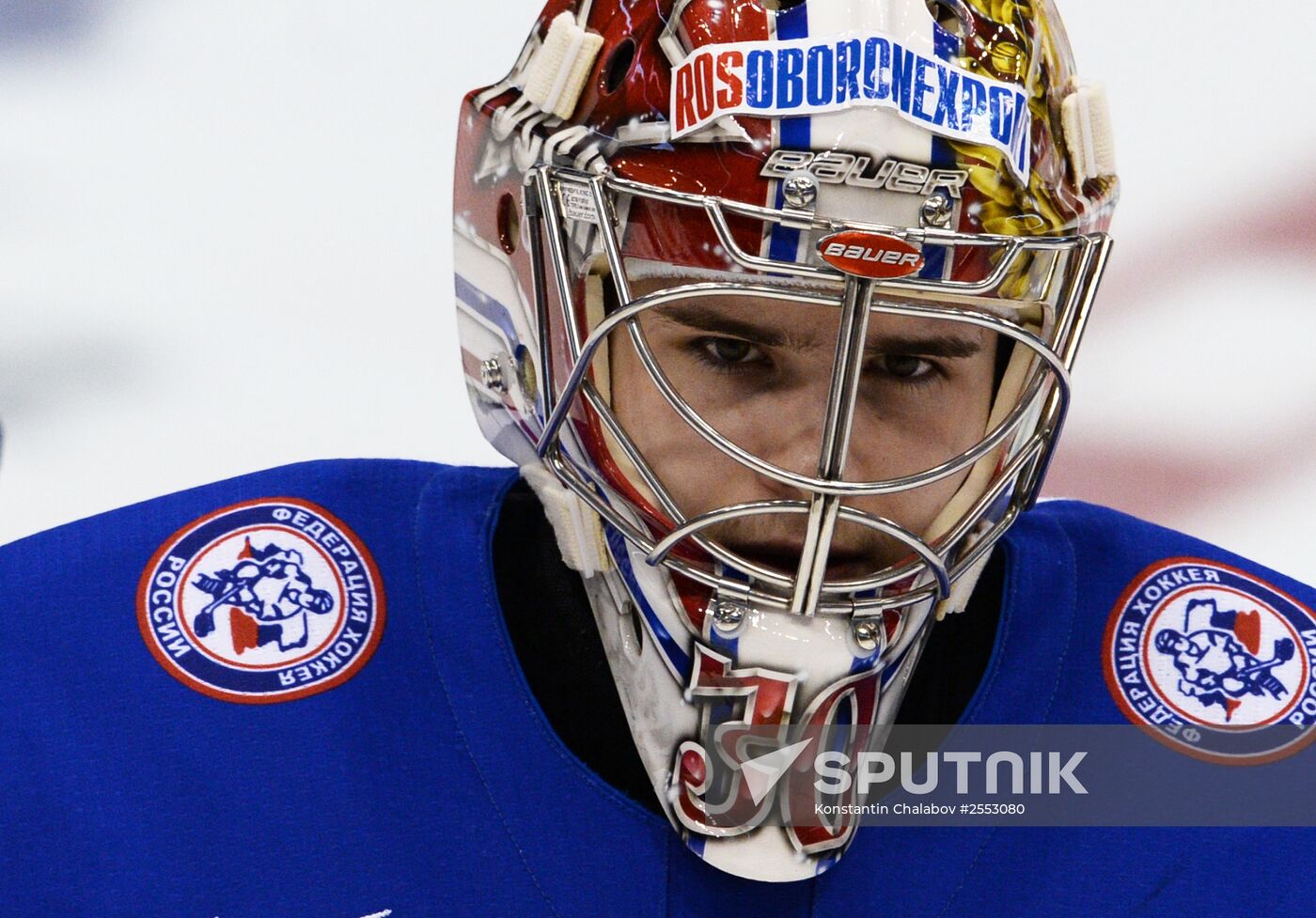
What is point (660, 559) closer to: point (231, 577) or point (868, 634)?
point (868, 634)

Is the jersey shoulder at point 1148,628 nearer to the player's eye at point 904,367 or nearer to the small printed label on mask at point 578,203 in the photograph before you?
the player's eye at point 904,367

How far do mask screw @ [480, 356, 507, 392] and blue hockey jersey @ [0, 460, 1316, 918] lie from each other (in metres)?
0.11

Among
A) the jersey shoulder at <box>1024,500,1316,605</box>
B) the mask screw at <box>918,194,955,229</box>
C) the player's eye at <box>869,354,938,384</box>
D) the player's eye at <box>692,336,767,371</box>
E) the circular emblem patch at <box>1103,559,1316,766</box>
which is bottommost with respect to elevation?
the circular emblem patch at <box>1103,559,1316,766</box>

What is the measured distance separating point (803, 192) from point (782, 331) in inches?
4.4

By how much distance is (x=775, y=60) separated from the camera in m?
1.22

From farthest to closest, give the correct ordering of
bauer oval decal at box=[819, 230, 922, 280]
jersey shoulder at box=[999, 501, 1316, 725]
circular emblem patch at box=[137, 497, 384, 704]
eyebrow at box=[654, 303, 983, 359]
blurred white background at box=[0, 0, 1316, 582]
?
blurred white background at box=[0, 0, 1316, 582] < jersey shoulder at box=[999, 501, 1316, 725] < circular emblem patch at box=[137, 497, 384, 704] < eyebrow at box=[654, 303, 983, 359] < bauer oval decal at box=[819, 230, 922, 280]

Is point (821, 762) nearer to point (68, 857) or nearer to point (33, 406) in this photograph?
point (68, 857)

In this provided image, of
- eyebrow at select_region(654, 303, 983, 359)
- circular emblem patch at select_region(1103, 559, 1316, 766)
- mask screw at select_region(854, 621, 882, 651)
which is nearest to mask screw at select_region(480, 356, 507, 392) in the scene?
eyebrow at select_region(654, 303, 983, 359)

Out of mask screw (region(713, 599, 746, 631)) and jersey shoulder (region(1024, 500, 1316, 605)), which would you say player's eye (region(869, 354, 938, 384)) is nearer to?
mask screw (region(713, 599, 746, 631))

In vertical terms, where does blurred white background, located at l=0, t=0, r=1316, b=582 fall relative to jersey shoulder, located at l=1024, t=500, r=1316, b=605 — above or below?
above

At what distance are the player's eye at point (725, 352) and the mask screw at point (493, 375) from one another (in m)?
0.22

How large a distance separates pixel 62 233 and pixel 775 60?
3.43 feet

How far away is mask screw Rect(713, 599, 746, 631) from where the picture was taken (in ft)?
4.25

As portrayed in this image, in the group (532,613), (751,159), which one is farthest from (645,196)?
(532,613)
